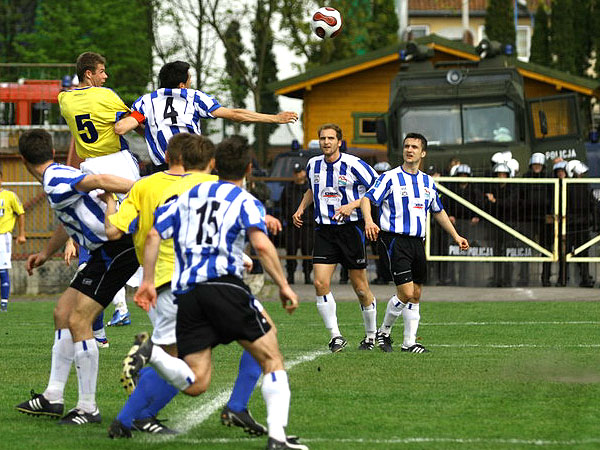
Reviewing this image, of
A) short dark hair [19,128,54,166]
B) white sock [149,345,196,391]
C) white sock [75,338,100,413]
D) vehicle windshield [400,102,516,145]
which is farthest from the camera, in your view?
vehicle windshield [400,102,516,145]

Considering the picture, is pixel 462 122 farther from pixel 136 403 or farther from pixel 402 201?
pixel 136 403

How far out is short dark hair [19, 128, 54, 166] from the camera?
8.41 m

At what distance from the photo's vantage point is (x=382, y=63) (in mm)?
38281

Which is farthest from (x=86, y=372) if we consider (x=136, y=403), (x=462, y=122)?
(x=462, y=122)

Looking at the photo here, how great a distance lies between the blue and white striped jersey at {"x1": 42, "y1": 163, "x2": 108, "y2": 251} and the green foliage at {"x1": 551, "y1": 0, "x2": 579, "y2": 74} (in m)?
49.9

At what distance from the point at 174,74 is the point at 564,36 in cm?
4795

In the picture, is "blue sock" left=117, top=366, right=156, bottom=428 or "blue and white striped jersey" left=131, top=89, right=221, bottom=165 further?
"blue and white striped jersey" left=131, top=89, right=221, bottom=165

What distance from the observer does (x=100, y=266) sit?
27.2ft

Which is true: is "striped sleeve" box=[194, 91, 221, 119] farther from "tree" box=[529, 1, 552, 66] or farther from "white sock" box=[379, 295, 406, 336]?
"tree" box=[529, 1, 552, 66]

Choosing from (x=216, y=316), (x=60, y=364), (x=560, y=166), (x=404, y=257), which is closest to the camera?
(x=216, y=316)

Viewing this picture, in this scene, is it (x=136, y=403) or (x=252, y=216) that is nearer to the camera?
(x=252, y=216)

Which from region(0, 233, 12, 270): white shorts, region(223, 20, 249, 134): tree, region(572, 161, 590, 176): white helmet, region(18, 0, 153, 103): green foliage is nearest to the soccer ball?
region(0, 233, 12, 270): white shorts

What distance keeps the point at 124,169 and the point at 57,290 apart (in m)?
10.9

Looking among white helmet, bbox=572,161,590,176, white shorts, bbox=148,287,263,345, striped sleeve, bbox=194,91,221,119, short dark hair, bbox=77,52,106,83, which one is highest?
short dark hair, bbox=77,52,106,83
